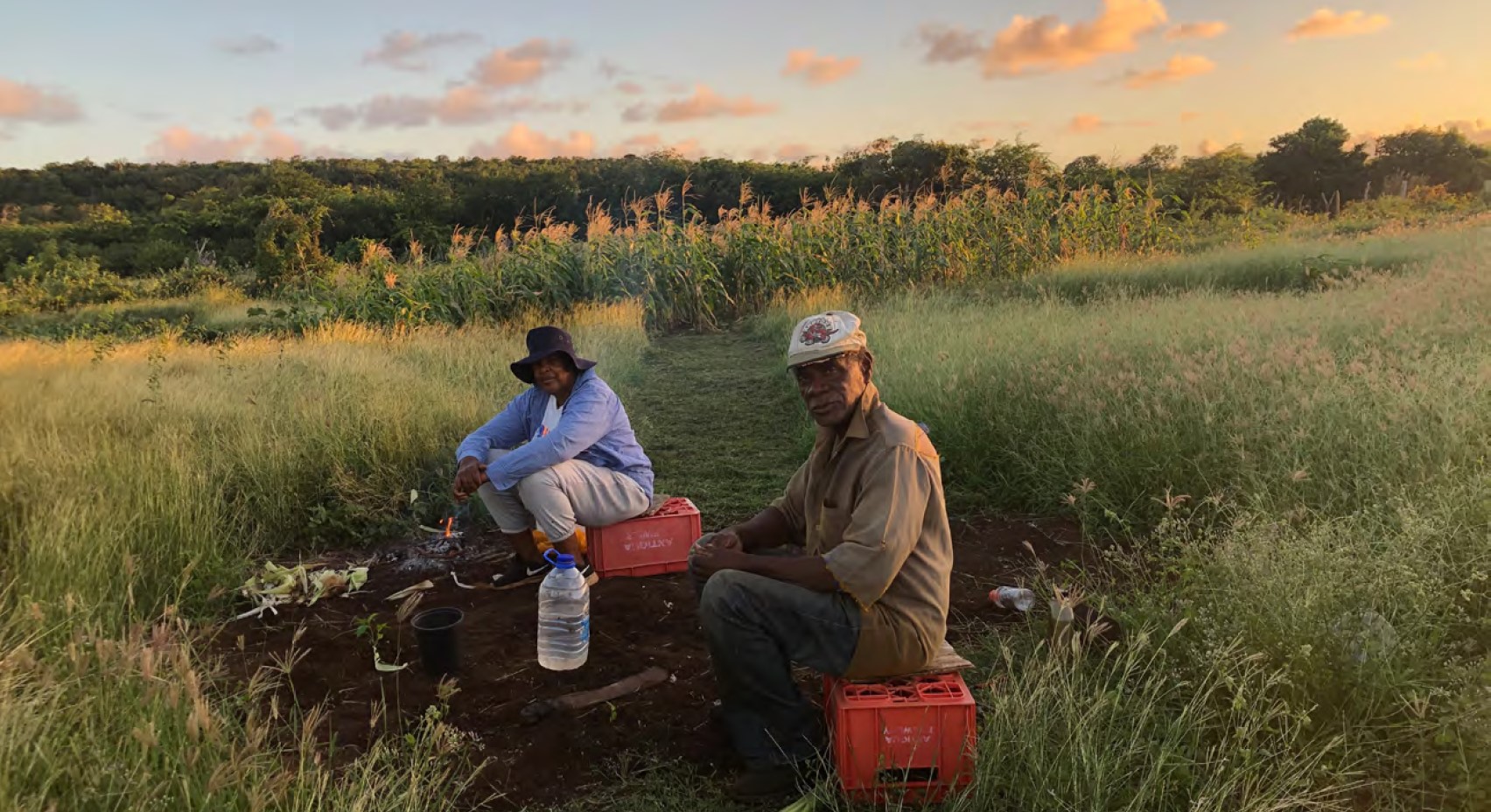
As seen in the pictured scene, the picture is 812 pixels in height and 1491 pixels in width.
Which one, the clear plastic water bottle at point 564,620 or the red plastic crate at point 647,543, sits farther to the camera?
the red plastic crate at point 647,543

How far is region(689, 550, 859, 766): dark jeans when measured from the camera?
2627mm

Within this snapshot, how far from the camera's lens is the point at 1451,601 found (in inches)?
100

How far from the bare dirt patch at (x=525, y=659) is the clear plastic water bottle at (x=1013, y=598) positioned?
0.08 m

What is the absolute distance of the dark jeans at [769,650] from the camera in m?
2.63

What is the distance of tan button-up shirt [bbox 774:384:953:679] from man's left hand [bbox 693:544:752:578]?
0.94ft

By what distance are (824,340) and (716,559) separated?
0.86 m

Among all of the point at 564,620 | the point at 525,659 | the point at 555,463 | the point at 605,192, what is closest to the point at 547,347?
the point at 555,463

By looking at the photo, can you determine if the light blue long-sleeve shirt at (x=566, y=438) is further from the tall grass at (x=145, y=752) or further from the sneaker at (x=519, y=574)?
the tall grass at (x=145, y=752)

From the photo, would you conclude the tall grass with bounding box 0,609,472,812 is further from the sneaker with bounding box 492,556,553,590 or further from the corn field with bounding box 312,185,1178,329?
the corn field with bounding box 312,185,1178,329

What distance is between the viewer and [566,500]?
13.8 ft

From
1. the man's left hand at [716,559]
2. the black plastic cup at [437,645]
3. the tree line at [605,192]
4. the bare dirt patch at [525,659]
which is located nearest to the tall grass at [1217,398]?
the bare dirt patch at [525,659]

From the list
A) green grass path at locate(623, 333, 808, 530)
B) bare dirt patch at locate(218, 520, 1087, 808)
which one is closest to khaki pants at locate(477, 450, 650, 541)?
bare dirt patch at locate(218, 520, 1087, 808)

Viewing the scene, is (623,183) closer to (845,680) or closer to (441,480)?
(441,480)

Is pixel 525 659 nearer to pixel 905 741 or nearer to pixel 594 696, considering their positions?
pixel 594 696
